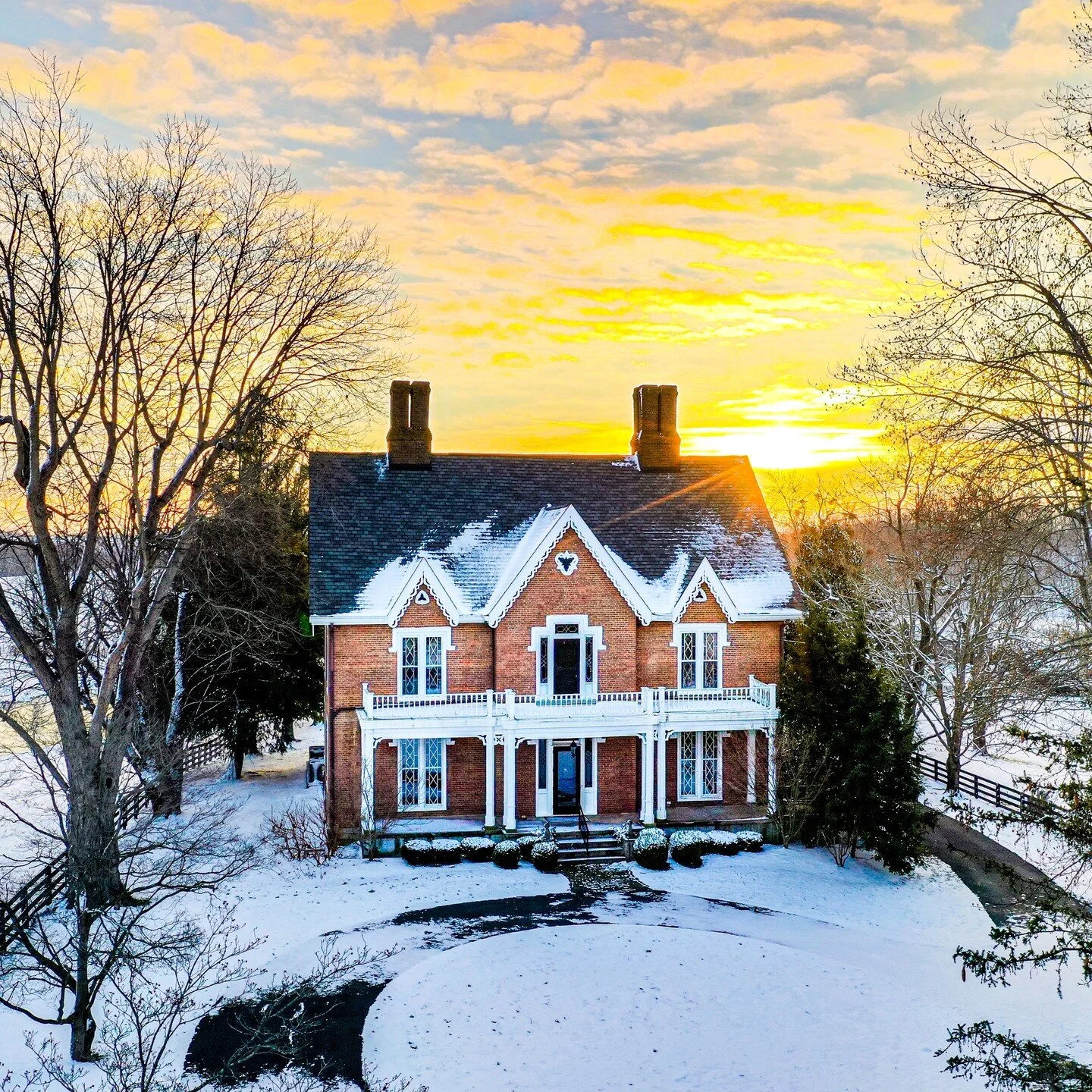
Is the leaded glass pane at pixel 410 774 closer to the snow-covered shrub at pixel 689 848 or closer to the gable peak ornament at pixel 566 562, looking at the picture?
the gable peak ornament at pixel 566 562

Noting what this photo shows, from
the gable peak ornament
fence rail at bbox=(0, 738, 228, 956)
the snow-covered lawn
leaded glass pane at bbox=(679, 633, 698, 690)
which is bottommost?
the snow-covered lawn

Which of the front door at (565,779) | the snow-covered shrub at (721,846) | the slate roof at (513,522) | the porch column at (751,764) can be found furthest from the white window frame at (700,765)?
the slate roof at (513,522)

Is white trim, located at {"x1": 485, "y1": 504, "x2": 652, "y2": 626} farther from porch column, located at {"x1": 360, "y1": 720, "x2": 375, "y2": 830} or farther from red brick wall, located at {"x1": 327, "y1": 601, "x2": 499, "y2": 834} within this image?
porch column, located at {"x1": 360, "y1": 720, "x2": 375, "y2": 830}

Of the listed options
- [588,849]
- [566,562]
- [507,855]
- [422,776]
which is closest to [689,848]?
[588,849]

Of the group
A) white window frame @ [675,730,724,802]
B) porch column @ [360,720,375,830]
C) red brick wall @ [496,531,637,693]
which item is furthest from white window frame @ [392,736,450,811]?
white window frame @ [675,730,724,802]

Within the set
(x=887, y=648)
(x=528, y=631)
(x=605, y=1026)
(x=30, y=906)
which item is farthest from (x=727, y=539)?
(x=30, y=906)

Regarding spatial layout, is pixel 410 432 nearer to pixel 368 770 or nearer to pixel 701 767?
pixel 368 770
